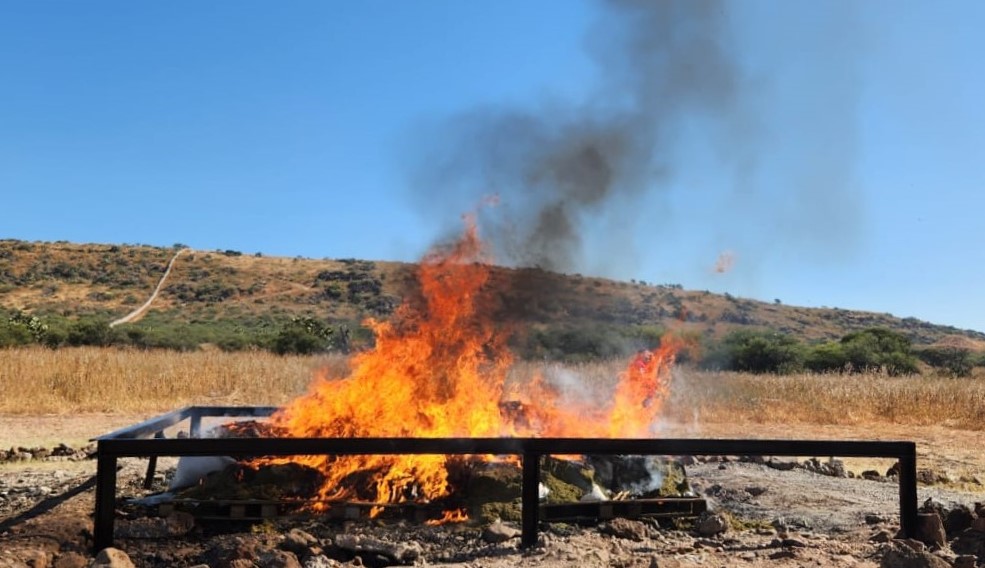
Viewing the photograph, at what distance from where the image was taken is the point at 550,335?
2827 cm

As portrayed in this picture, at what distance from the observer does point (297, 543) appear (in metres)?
6.55

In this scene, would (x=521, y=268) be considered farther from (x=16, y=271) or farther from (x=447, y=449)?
(x=16, y=271)

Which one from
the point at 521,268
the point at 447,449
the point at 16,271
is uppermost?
the point at 16,271

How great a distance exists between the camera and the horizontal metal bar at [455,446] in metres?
6.43

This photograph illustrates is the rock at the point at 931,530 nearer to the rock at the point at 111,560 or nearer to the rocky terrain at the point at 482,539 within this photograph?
the rocky terrain at the point at 482,539

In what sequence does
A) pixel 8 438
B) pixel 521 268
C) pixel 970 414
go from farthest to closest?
pixel 970 414, pixel 8 438, pixel 521 268

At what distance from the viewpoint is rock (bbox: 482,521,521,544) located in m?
6.91

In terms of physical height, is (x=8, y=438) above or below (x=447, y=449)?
below

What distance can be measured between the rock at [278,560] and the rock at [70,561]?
134 centimetres

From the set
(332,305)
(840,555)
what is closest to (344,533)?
(840,555)

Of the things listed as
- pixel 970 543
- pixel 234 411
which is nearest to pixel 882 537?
pixel 970 543

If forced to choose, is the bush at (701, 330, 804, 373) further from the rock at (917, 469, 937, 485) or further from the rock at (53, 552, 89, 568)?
the rock at (53, 552, 89, 568)

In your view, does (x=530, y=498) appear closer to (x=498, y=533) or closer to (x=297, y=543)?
(x=498, y=533)

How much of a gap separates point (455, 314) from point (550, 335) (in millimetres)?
18890
